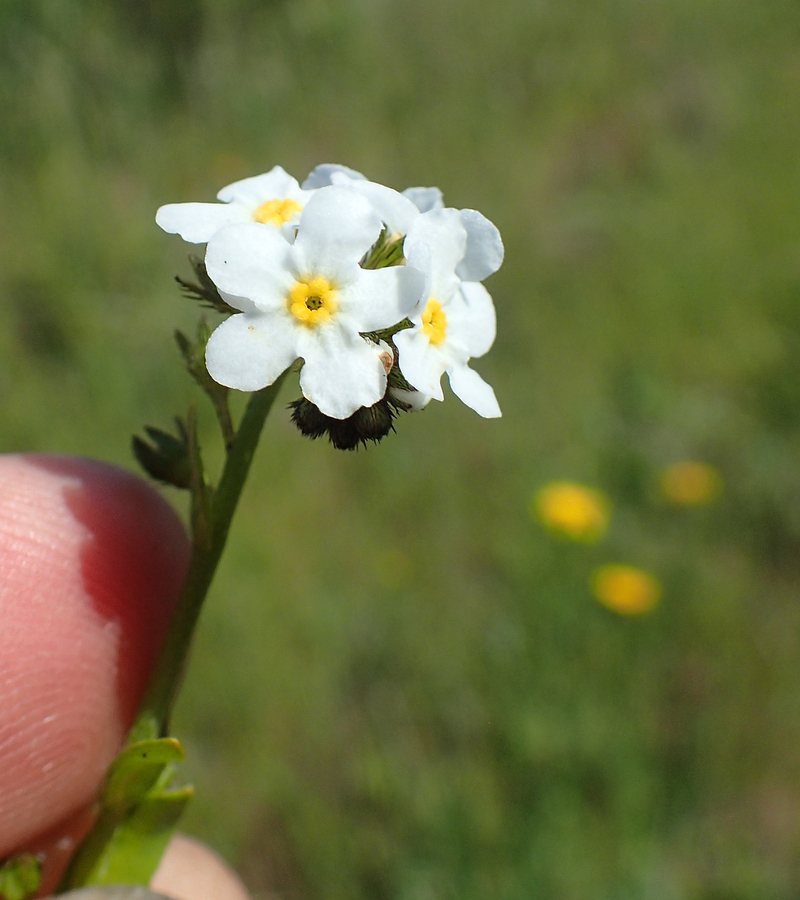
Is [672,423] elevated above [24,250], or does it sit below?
below

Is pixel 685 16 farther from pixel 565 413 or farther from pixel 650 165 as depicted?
pixel 565 413

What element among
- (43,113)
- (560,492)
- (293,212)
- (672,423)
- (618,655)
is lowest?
(618,655)

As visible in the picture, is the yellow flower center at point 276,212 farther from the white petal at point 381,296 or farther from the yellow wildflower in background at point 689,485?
the yellow wildflower in background at point 689,485

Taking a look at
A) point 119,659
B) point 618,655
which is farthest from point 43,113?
point 618,655

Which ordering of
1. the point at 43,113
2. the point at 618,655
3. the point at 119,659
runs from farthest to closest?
the point at 43,113 < the point at 618,655 < the point at 119,659

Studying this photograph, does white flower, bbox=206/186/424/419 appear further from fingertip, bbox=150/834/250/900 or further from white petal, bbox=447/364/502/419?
fingertip, bbox=150/834/250/900

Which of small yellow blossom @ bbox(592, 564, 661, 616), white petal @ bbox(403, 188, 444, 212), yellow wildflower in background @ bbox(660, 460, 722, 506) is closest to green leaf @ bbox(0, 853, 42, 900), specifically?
white petal @ bbox(403, 188, 444, 212)
